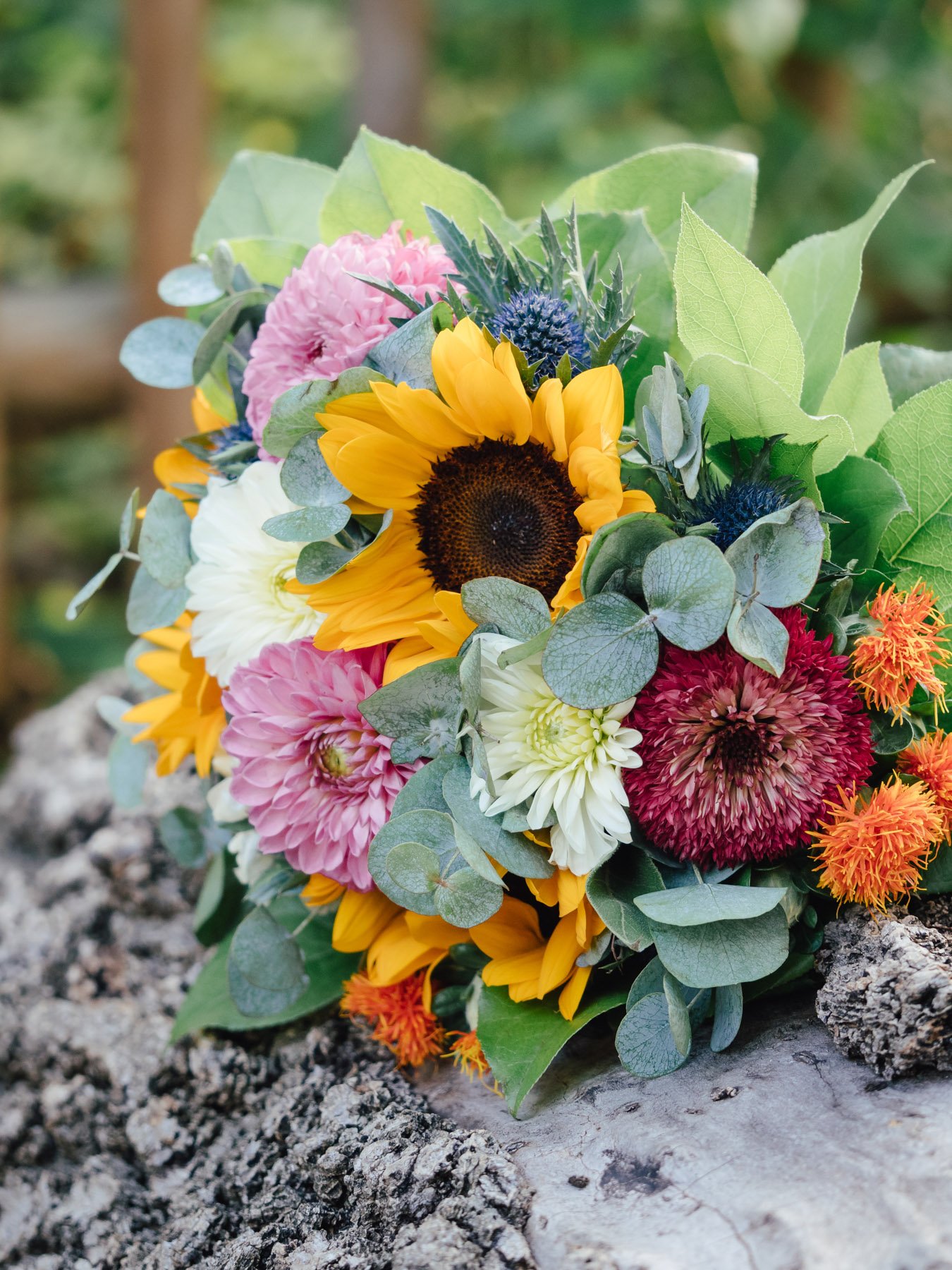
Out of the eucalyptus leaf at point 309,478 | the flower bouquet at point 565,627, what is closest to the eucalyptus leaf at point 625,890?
the flower bouquet at point 565,627

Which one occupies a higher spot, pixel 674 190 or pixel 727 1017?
pixel 674 190

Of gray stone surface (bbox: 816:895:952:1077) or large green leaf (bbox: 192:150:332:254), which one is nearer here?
gray stone surface (bbox: 816:895:952:1077)

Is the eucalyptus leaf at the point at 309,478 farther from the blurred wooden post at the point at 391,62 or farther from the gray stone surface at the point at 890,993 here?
the blurred wooden post at the point at 391,62

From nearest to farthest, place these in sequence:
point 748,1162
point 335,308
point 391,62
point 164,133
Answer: point 748,1162 → point 335,308 → point 164,133 → point 391,62

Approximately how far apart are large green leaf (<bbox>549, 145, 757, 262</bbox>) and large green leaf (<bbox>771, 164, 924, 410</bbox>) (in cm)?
5

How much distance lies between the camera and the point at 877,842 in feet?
1.48

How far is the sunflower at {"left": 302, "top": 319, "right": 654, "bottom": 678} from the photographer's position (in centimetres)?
46

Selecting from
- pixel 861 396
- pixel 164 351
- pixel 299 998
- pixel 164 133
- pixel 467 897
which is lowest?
pixel 299 998

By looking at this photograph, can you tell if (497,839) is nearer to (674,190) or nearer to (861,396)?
(861,396)

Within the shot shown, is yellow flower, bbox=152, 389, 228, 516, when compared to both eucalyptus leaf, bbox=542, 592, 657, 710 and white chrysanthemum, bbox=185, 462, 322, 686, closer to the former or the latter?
white chrysanthemum, bbox=185, 462, 322, 686

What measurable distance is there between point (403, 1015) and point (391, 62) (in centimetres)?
170

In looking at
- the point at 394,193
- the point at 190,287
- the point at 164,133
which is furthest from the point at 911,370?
the point at 164,133

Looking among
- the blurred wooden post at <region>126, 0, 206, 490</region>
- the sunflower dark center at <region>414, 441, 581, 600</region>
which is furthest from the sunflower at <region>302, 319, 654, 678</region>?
the blurred wooden post at <region>126, 0, 206, 490</region>

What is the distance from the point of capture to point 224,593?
0.56 m
